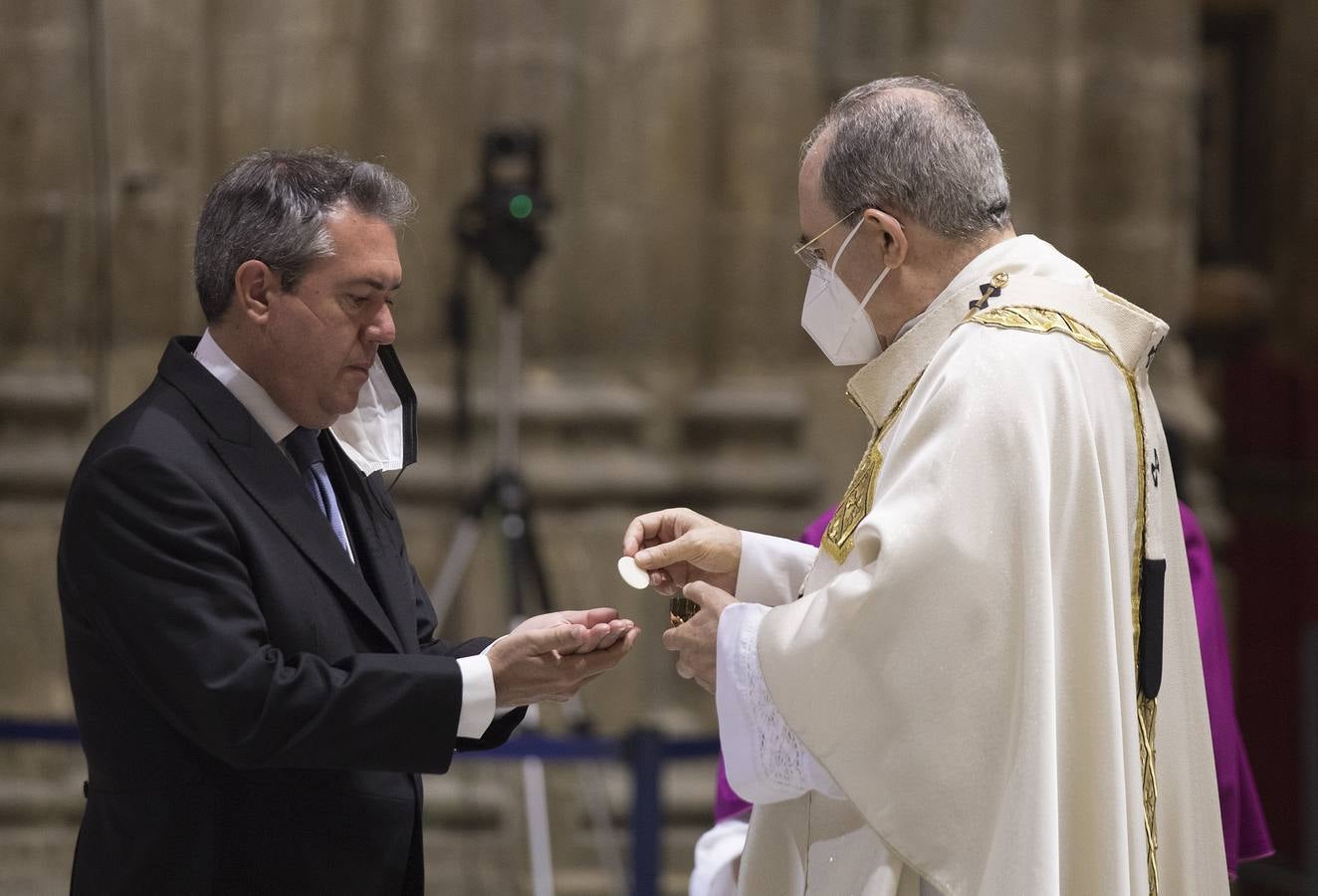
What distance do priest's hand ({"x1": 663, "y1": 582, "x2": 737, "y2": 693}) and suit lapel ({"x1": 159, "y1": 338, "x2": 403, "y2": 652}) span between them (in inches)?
17.2

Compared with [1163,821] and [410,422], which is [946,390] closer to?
[1163,821]

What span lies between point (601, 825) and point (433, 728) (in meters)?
3.48

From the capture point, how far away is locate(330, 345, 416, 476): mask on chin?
105 inches

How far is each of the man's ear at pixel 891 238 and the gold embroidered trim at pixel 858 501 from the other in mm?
177

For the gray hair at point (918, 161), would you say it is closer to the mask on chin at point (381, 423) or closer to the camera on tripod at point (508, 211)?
the mask on chin at point (381, 423)

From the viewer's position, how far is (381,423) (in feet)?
8.76

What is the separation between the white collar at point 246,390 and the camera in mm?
2443

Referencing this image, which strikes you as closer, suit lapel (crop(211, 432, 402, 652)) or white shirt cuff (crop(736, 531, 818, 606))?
suit lapel (crop(211, 432, 402, 652))

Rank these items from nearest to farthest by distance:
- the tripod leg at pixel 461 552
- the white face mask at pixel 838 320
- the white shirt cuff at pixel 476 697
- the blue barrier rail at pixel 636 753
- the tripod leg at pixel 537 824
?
the white shirt cuff at pixel 476 697
the white face mask at pixel 838 320
the blue barrier rail at pixel 636 753
the tripod leg at pixel 537 824
the tripod leg at pixel 461 552

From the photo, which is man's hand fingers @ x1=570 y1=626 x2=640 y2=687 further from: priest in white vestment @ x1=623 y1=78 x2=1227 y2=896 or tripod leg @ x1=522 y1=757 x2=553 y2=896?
tripod leg @ x1=522 y1=757 x2=553 y2=896

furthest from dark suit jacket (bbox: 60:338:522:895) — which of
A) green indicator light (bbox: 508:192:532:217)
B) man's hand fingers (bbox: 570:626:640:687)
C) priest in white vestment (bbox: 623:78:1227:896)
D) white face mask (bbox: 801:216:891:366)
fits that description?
green indicator light (bbox: 508:192:532:217)

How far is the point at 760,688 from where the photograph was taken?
2.34m

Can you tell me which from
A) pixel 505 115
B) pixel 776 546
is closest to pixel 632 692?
pixel 505 115

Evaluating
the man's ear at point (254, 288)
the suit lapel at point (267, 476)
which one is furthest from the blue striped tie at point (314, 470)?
the man's ear at point (254, 288)
